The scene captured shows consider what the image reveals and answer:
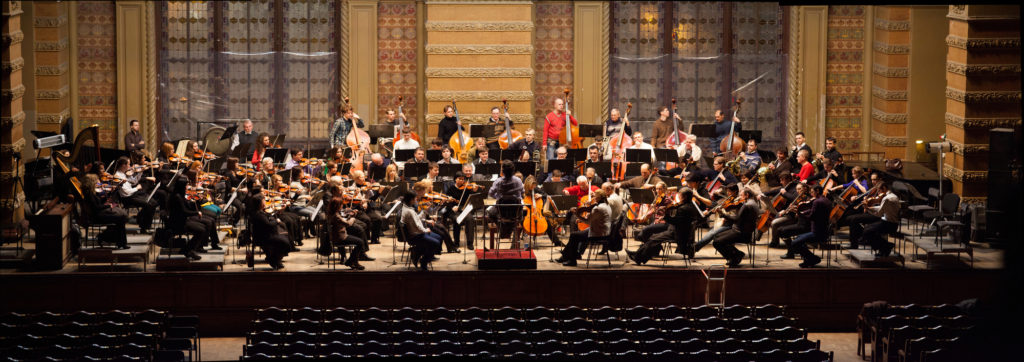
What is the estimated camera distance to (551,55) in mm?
21188

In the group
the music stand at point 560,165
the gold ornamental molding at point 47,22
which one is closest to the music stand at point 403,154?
the music stand at point 560,165

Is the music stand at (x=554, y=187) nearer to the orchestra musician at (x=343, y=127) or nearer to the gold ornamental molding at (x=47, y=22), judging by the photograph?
the orchestra musician at (x=343, y=127)

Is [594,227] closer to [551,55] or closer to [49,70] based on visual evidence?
[551,55]

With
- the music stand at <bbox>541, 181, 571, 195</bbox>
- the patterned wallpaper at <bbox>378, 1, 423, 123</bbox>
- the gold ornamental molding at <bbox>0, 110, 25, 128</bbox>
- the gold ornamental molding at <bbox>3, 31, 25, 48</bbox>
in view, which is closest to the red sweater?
the music stand at <bbox>541, 181, 571, 195</bbox>

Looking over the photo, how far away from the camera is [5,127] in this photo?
15.2 m

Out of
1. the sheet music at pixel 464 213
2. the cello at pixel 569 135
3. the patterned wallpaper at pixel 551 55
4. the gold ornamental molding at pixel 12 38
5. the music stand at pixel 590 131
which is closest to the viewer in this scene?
the sheet music at pixel 464 213

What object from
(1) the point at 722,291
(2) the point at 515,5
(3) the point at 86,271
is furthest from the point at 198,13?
(1) the point at 722,291

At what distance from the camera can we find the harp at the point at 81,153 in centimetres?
1306

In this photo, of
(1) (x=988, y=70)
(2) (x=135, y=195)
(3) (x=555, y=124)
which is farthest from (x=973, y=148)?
(2) (x=135, y=195)

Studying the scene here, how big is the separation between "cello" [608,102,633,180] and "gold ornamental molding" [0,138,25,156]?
7.99 meters

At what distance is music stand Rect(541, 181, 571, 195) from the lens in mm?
15820

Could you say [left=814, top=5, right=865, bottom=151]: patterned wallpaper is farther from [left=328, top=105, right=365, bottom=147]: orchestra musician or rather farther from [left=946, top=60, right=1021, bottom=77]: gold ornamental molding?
[left=328, top=105, right=365, bottom=147]: orchestra musician

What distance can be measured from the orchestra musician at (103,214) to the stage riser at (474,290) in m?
0.61

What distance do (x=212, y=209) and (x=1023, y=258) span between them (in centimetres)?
1220
